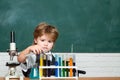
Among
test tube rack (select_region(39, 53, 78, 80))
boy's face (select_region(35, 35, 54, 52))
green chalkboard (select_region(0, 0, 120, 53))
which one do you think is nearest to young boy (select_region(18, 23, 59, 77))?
boy's face (select_region(35, 35, 54, 52))

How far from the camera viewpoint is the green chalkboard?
2.59m

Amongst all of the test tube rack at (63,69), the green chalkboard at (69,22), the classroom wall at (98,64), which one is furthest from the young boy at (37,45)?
the classroom wall at (98,64)

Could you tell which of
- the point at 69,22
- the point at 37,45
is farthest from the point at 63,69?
the point at 69,22

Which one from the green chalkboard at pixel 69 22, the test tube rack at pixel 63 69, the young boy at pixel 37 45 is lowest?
the test tube rack at pixel 63 69

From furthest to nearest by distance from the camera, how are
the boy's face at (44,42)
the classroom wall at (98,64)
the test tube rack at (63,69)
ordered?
the classroom wall at (98,64), the boy's face at (44,42), the test tube rack at (63,69)

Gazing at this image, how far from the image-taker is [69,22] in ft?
8.82

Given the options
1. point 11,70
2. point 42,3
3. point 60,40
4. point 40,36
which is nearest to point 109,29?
point 60,40

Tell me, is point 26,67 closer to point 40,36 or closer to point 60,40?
point 40,36

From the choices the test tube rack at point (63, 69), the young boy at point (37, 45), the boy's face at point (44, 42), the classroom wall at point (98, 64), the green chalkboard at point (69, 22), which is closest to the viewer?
the test tube rack at point (63, 69)

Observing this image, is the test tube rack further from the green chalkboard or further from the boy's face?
the green chalkboard

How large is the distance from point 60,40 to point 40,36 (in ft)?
1.87

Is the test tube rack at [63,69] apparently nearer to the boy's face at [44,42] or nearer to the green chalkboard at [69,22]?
the boy's face at [44,42]

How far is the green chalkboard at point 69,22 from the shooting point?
2586 millimetres

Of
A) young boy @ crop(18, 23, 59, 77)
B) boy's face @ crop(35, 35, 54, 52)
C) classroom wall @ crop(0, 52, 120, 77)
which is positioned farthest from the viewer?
classroom wall @ crop(0, 52, 120, 77)
